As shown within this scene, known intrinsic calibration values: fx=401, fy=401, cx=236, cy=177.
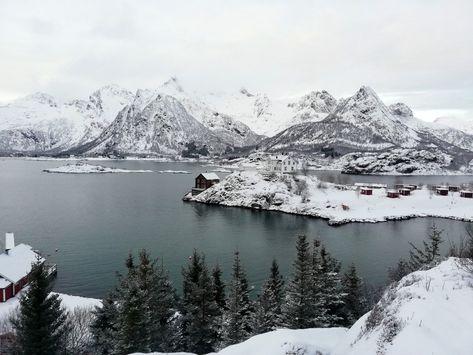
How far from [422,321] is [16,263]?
34.2 metres

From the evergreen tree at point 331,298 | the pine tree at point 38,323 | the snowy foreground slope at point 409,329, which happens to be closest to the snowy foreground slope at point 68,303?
the pine tree at point 38,323

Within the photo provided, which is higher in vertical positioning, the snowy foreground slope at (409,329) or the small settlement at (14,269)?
the snowy foreground slope at (409,329)

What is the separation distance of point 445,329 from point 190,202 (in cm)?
8014

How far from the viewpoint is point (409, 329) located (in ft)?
26.3

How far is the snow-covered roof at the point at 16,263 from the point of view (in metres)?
31.4

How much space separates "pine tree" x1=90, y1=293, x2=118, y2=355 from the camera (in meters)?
20.0

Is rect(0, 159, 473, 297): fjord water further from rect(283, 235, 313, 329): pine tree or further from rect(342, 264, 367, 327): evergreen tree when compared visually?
rect(283, 235, 313, 329): pine tree

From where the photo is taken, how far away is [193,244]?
165 feet

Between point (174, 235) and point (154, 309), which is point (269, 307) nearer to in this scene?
point (154, 309)

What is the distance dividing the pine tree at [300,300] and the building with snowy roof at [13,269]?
17.6 metres

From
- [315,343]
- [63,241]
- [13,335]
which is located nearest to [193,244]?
[63,241]

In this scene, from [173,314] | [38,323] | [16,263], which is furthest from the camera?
[16,263]

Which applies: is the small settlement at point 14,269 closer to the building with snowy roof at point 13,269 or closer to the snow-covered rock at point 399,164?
the building with snowy roof at point 13,269

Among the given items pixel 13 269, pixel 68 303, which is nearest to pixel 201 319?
pixel 68 303
